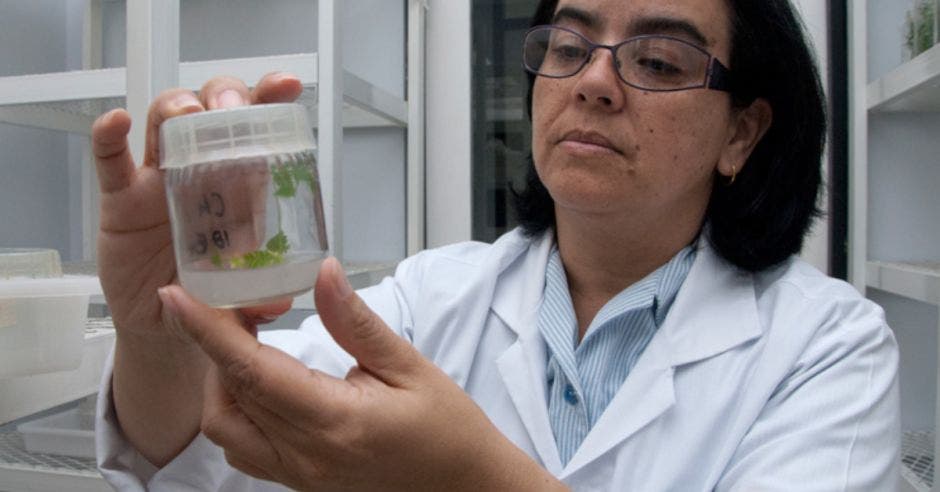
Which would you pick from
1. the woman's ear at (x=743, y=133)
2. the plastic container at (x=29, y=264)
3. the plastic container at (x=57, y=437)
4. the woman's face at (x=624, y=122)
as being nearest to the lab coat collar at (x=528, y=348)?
the woman's face at (x=624, y=122)

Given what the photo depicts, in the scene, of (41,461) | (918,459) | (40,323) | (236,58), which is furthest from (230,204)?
(918,459)

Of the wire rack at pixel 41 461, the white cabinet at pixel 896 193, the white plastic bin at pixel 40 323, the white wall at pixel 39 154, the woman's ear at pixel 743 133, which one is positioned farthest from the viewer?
the white wall at pixel 39 154

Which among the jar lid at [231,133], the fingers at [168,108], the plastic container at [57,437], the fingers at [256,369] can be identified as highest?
the fingers at [168,108]

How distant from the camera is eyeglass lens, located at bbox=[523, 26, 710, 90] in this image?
28.3 inches

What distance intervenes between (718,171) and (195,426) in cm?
63

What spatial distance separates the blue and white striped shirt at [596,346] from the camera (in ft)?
2.43

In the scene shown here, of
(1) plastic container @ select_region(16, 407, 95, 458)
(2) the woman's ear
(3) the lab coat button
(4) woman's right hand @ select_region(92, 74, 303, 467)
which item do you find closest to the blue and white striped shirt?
(3) the lab coat button

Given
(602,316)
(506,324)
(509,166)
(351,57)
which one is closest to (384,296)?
(506,324)

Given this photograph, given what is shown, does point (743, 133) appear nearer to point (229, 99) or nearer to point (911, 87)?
point (911, 87)

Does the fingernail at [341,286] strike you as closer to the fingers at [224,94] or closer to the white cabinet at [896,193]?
the fingers at [224,94]

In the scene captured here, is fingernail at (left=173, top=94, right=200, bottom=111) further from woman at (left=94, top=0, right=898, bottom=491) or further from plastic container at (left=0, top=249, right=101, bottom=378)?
plastic container at (left=0, top=249, right=101, bottom=378)

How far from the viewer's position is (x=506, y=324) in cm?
82

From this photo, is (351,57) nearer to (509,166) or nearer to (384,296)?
(509,166)

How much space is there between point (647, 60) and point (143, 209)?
481 mm
